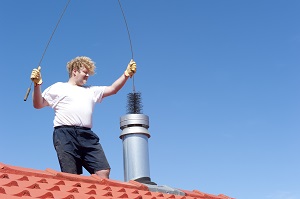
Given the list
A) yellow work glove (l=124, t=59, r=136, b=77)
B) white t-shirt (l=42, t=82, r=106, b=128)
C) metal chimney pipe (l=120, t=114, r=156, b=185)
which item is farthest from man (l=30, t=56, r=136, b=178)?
metal chimney pipe (l=120, t=114, r=156, b=185)

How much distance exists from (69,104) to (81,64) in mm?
397

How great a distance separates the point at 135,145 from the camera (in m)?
5.78

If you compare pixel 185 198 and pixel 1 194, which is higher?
pixel 185 198

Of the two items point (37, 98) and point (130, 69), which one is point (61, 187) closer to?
point (37, 98)

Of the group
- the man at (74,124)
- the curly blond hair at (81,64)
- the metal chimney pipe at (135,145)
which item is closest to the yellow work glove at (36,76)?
the man at (74,124)

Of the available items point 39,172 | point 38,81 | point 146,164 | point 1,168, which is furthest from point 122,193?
point 146,164

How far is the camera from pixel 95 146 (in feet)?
15.6

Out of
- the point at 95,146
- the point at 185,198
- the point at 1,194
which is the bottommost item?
the point at 1,194

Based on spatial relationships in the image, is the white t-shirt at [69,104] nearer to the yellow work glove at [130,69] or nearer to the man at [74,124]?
the man at [74,124]

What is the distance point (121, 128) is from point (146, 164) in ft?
1.79

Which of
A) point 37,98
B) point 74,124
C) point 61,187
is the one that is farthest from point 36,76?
point 61,187

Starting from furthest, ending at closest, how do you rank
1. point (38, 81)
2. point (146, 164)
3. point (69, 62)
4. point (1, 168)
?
point (146, 164), point (69, 62), point (38, 81), point (1, 168)

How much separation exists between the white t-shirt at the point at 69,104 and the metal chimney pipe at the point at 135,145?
103cm

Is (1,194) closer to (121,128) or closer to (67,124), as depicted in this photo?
(67,124)
